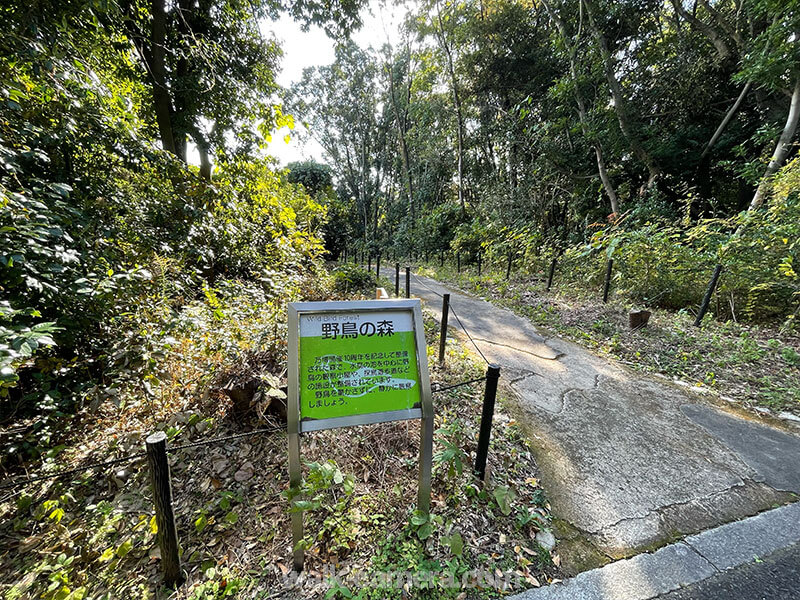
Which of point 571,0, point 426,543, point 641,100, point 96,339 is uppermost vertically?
point 571,0

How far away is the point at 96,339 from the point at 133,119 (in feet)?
7.85

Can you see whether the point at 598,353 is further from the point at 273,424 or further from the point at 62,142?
the point at 62,142

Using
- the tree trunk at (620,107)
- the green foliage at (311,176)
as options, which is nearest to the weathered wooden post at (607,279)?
the tree trunk at (620,107)

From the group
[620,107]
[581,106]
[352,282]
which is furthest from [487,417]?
[581,106]

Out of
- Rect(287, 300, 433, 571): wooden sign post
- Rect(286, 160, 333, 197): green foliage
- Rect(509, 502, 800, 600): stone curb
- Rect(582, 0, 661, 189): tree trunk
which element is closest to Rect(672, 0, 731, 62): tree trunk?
Rect(582, 0, 661, 189): tree trunk

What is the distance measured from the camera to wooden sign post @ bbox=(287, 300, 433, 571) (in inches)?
59.9

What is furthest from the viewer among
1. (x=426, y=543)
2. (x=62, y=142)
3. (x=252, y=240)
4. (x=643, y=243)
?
(x=643, y=243)

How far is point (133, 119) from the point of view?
3170 millimetres

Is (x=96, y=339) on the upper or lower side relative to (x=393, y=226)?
lower

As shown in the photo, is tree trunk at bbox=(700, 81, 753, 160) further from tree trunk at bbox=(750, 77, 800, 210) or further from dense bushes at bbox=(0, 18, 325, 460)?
dense bushes at bbox=(0, 18, 325, 460)

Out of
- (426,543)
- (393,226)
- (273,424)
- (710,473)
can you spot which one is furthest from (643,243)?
(393,226)

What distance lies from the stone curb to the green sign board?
122cm

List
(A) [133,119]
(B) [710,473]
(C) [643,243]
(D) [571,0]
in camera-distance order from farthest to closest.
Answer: (D) [571,0] → (C) [643,243] → (A) [133,119] → (B) [710,473]

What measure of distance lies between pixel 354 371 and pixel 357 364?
0.14ft
